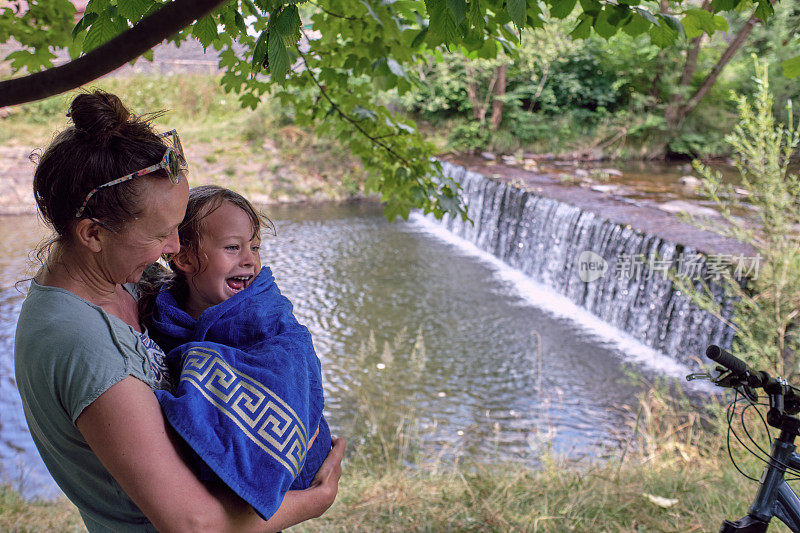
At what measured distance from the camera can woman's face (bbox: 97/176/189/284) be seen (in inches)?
44.4

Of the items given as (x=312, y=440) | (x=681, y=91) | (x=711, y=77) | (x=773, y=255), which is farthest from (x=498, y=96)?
(x=312, y=440)

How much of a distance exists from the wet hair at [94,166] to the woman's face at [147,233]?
0.05ft

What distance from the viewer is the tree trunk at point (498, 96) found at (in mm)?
15031

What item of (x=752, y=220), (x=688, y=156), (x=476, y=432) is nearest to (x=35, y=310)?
(x=476, y=432)

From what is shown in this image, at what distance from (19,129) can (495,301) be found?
416 inches

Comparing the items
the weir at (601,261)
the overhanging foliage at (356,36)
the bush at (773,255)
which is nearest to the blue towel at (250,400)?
the overhanging foliage at (356,36)

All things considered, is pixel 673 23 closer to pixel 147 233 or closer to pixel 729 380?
pixel 729 380

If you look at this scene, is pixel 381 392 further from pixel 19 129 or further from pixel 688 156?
pixel 688 156

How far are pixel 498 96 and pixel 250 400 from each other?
1491cm

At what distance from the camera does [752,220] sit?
7676mm

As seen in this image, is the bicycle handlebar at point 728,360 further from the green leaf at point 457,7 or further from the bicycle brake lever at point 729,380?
the green leaf at point 457,7

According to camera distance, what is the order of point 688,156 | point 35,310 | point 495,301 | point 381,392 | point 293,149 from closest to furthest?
point 35,310 → point 381,392 → point 495,301 → point 293,149 → point 688,156

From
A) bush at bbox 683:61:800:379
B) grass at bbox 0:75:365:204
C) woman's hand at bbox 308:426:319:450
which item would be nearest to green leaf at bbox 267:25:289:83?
woman's hand at bbox 308:426:319:450

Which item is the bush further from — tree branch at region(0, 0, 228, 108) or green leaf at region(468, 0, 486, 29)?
tree branch at region(0, 0, 228, 108)
